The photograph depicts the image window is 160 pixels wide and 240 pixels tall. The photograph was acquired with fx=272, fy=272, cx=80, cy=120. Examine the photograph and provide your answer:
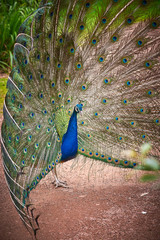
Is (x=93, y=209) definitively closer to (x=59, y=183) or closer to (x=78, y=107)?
(x=59, y=183)

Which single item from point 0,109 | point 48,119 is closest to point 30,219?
point 48,119

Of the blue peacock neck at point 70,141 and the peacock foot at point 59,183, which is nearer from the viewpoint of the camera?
the blue peacock neck at point 70,141

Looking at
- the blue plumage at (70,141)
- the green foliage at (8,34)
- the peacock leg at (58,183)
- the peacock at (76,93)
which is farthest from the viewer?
the green foliage at (8,34)

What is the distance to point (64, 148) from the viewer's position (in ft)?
9.69

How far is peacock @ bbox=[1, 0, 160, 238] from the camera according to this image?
247 centimetres

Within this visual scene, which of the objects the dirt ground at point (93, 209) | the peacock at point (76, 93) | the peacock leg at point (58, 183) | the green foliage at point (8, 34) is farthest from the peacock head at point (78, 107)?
the green foliage at point (8, 34)

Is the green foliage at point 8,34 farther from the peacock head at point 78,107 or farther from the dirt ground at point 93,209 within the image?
the peacock head at point 78,107

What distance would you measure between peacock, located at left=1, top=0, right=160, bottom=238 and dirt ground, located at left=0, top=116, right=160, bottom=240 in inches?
8.8

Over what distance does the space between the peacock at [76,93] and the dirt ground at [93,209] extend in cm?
22

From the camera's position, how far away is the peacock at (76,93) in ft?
8.11

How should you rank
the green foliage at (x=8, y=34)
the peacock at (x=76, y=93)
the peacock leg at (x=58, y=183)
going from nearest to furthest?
the peacock at (x=76, y=93)
the peacock leg at (x=58, y=183)
the green foliage at (x=8, y=34)

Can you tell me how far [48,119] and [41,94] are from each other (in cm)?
28

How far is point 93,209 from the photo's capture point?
312cm

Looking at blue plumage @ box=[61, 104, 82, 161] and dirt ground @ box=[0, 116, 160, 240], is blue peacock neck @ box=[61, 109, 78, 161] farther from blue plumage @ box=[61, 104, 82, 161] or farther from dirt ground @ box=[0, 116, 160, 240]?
dirt ground @ box=[0, 116, 160, 240]
